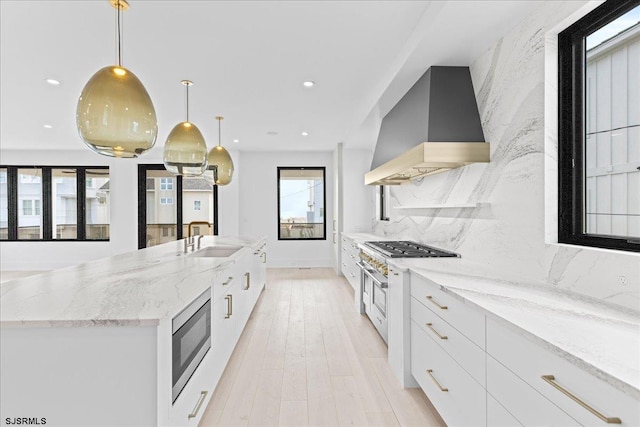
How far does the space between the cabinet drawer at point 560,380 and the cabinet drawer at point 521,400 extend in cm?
2

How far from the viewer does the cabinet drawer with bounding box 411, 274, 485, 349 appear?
150cm

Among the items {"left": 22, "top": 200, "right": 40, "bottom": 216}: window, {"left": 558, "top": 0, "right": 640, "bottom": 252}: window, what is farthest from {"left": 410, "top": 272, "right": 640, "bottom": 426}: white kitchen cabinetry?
{"left": 22, "top": 200, "right": 40, "bottom": 216}: window

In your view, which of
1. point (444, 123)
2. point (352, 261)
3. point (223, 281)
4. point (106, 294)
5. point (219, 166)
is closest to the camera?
point (106, 294)

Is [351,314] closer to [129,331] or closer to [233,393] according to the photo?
[233,393]

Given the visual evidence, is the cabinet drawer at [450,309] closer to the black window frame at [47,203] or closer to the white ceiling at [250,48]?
the white ceiling at [250,48]

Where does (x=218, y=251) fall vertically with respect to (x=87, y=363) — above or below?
above

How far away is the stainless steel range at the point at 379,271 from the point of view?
293 cm

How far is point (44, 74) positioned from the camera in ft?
11.3

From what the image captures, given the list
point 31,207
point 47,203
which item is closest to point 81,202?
point 47,203

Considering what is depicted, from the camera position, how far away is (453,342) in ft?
5.71

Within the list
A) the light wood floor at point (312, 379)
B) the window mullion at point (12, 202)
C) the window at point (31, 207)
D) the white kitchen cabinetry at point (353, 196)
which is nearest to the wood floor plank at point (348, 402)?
the light wood floor at point (312, 379)

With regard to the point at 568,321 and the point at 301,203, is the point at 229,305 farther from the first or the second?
the point at 301,203

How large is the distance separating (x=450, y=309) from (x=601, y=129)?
1.21 m

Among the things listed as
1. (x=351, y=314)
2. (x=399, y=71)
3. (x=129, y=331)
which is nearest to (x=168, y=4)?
(x=399, y=71)
